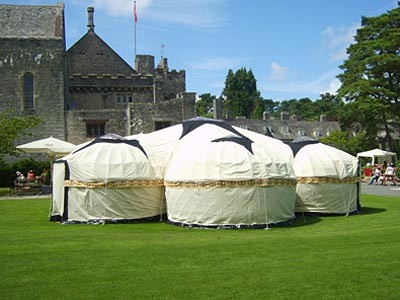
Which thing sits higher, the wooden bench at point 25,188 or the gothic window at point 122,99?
the gothic window at point 122,99

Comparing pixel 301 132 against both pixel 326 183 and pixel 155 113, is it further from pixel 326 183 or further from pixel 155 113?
pixel 326 183

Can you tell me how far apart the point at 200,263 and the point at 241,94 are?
71.8 m

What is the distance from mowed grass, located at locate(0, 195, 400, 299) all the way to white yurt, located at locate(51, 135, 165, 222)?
1.53m

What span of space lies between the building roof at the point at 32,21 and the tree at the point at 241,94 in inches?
1695

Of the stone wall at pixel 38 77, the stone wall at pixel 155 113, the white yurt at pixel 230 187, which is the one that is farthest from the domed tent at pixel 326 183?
the stone wall at pixel 38 77

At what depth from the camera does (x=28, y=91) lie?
1368 inches

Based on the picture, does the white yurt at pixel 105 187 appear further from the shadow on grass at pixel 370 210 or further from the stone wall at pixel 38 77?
the stone wall at pixel 38 77

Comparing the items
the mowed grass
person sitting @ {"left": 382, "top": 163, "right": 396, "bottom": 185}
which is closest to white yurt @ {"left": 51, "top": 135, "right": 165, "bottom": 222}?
the mowed grass

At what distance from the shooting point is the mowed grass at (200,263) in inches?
266

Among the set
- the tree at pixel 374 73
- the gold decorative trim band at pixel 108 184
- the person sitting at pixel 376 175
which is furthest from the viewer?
the tree at pixel 374 73

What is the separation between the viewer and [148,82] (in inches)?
1622

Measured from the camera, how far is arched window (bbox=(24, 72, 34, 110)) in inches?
1362

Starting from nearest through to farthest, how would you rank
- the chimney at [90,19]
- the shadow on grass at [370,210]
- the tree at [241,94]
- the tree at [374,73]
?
the shadow on grass at [370,210], the tree at [374,73], the chimney at [90,19], the tree at [241,94]

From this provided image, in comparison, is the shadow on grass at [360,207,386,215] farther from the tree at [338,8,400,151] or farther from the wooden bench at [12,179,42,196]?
the tree at [338,8,400,151]
